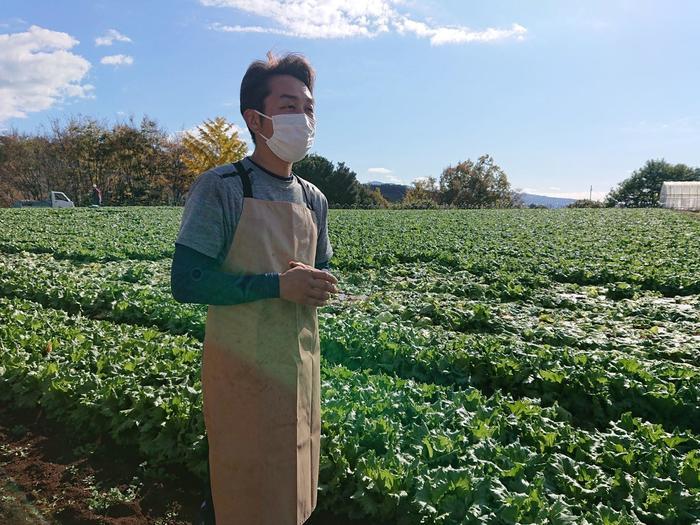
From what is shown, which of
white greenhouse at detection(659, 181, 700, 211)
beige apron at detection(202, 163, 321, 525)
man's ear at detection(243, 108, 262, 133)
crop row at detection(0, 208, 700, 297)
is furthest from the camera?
white greenhouse at detection(659, 181, 700, 211)

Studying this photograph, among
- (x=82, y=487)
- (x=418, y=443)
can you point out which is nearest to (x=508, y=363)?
(x=418, y=443)

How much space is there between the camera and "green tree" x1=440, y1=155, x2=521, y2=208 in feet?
271

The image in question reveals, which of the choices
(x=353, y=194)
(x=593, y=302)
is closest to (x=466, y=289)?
(x=593, y=302)

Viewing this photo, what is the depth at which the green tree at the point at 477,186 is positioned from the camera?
82.5 meters

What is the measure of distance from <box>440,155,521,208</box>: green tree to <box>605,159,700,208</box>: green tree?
51.3 feet

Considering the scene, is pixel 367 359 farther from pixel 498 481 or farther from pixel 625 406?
pixel 498 481

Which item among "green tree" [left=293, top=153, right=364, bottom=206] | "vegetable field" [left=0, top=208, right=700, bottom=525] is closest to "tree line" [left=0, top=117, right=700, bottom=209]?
"green tree" [left=293, top=153, right=364, bottom=206]

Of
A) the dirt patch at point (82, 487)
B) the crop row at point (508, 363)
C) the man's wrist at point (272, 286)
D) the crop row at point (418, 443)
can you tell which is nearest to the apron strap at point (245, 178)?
the man's wrist at point (272, 286)

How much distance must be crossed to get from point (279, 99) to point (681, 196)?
199 ft

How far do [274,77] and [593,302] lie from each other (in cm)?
863

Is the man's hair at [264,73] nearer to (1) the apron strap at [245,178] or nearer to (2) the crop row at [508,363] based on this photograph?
(1) the apron strap at [245,178]

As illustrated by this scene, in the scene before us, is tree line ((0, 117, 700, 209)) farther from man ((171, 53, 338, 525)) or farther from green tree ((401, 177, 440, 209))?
man ((171, 53, 338, 525))

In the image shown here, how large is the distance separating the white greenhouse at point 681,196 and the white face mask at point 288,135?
57.6 metres

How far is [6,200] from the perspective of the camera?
172ft
